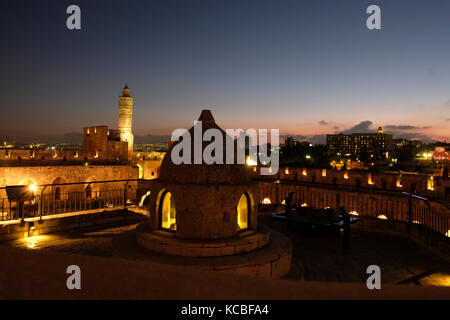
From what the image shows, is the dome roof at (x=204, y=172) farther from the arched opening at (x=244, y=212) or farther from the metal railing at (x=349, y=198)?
the metal railing at (x=349, y=198)

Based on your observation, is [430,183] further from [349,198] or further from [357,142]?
[357,142]

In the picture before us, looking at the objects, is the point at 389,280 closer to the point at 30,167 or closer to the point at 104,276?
the point at 104,276

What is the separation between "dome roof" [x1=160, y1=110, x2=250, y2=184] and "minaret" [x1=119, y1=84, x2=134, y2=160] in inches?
1696

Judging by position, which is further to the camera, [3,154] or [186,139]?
[3,154]

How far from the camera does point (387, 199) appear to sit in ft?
60.8

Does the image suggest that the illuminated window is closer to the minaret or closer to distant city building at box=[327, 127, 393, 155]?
the minaret

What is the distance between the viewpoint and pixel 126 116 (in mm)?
47062

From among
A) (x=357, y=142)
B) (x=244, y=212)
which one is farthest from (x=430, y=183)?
(x=357, y=142)

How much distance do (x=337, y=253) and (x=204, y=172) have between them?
3.37m

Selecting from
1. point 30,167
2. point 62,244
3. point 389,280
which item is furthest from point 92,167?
point 389,280

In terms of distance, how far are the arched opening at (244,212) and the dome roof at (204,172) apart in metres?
0.42

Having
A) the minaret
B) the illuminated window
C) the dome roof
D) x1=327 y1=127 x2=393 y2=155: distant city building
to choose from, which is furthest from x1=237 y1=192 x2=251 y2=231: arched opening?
x1=327 y1=127 x2=393 y2=155: distant city building

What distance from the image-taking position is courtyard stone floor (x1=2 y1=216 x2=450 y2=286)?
5.13 m
